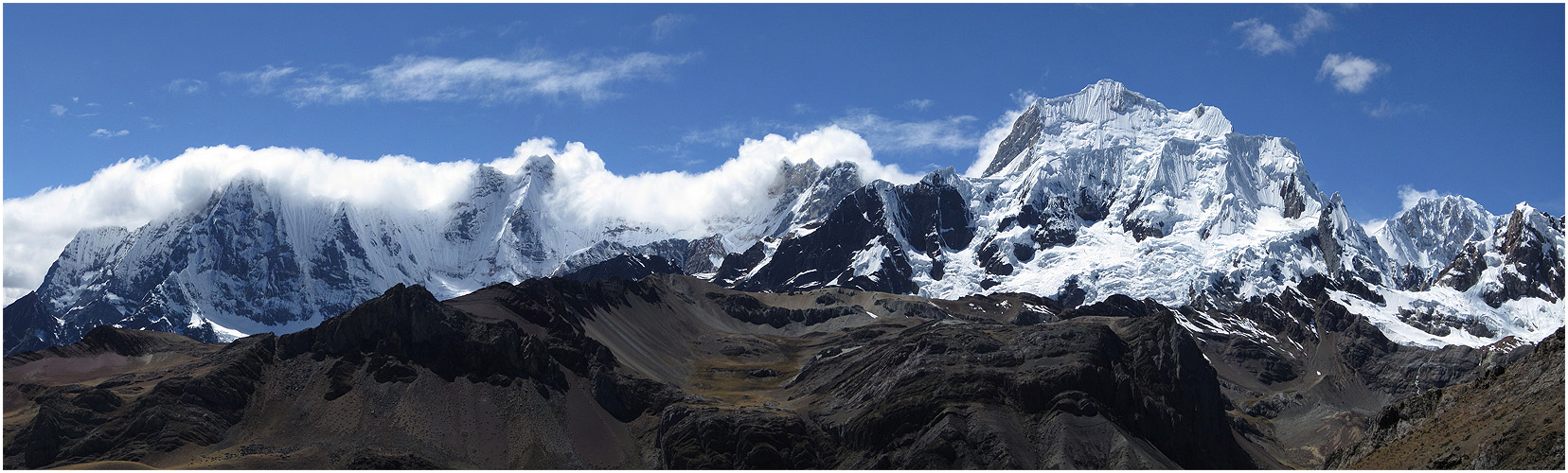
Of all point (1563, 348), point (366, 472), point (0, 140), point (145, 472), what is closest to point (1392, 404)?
point (1563, 348)

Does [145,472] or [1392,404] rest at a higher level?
[1392,404]

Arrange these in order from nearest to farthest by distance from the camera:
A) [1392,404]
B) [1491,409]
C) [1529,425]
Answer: [1529,425], [1491,409], [1392,404]

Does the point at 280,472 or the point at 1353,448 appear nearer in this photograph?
the point at 1353,448

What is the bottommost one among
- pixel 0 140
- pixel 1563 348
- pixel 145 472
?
pixel 145 472

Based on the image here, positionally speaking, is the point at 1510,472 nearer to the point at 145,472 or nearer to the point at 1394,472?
the point at 1394,472

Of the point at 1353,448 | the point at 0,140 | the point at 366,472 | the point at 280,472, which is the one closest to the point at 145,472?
the point at 280,472

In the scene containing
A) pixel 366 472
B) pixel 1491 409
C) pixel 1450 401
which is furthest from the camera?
pixel 366 472

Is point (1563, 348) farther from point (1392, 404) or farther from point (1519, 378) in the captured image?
point (1392, 404)
